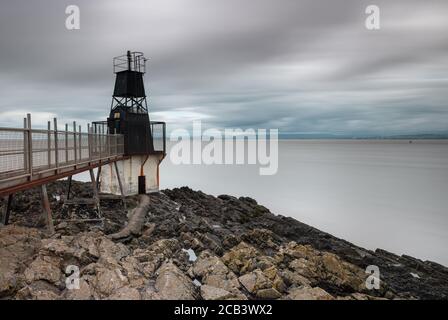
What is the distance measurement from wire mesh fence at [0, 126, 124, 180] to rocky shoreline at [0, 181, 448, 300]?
221 cm

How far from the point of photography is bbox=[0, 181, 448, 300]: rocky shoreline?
8.27m

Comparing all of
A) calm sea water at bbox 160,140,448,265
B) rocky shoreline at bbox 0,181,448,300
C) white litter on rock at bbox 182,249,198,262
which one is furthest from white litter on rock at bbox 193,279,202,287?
calm sea water at bbox 160,140,448,265

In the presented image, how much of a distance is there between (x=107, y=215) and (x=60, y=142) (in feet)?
18.0

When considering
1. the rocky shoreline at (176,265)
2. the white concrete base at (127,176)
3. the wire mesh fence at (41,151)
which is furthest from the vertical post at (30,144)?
the white concrete base at (127,176)

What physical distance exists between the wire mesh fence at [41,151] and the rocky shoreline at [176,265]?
7.24 feet

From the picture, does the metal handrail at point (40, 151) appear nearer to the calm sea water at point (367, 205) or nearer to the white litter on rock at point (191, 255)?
the white litter on rock at point (191, 255)

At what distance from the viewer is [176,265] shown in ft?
35.1

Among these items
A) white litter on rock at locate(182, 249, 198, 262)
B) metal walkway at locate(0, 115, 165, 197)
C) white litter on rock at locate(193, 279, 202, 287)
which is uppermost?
metal walkway at locate(0, 115, 165, 197)

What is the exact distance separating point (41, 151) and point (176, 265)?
566 centimetres

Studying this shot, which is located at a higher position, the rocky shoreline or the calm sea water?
the rocky shoreline

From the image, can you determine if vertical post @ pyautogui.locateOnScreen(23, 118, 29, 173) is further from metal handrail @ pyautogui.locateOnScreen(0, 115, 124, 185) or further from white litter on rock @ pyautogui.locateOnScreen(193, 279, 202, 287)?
A: white litter on rock @ pyautogui.locateOnScreen(193, 279, 202, 287)

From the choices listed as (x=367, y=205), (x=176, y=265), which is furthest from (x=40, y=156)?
(x=367, y=205)

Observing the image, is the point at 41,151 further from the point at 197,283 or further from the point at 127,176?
the point at 127,176
